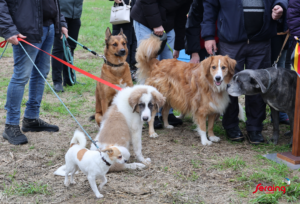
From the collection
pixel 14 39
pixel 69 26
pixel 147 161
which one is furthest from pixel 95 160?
pixel 69 26

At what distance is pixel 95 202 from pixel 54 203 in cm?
37

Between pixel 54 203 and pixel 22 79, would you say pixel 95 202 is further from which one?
pixel 22 79

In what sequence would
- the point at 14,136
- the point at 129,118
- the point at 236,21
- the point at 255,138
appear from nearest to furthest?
the point at 129,118
the point at 236,21
the point at 14,136
the point at 255,138

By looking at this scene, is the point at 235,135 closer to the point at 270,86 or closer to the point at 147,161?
the point at 270,86

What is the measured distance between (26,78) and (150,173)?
6.71 ft

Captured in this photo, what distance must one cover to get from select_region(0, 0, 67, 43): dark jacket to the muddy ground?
1425 mm

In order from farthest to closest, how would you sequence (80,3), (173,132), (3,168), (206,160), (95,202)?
(80,3) → (173,132) → (206,160) → (3,168) → (95,202)

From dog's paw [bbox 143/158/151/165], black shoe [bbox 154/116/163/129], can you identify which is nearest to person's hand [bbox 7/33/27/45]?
dog's paw [bbox 143/158/151/165]

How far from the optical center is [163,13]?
4.59 metres

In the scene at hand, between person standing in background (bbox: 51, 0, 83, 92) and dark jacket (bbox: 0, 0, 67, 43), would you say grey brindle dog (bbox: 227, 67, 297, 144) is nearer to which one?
dark jacket (bbox: 0, 0, 67, 43)

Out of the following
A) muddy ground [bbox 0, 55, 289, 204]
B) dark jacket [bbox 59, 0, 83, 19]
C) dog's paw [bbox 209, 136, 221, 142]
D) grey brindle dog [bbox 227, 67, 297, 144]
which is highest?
dark jacket [bbox 59, 0, 83, 19]

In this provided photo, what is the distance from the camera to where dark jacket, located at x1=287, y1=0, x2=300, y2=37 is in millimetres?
3596

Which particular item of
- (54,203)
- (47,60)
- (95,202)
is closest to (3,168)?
(54,203)

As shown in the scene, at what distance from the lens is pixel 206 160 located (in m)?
3.76
